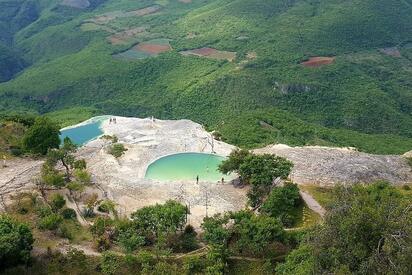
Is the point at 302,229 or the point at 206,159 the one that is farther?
the point at 206,159

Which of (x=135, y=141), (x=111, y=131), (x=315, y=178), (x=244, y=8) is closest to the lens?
(x=315, y=178)

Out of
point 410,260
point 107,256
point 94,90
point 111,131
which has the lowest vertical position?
point 94,90

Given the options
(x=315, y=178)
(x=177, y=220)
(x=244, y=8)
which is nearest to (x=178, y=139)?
(x=315, y=178)

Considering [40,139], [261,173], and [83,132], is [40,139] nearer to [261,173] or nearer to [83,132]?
[83,132]

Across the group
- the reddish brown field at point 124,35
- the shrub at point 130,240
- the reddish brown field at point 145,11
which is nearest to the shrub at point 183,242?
the shrub at point 130,240

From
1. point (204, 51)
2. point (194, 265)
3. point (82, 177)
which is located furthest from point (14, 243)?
point (204, 51)

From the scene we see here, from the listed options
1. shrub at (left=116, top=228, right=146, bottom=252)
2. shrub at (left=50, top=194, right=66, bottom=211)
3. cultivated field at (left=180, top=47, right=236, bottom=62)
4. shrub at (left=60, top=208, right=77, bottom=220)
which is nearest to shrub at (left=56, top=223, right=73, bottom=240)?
shrub at (left=60, top=208, right=77, bottom=220)

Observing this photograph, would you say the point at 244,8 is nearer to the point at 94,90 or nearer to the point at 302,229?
the point at 94,90
